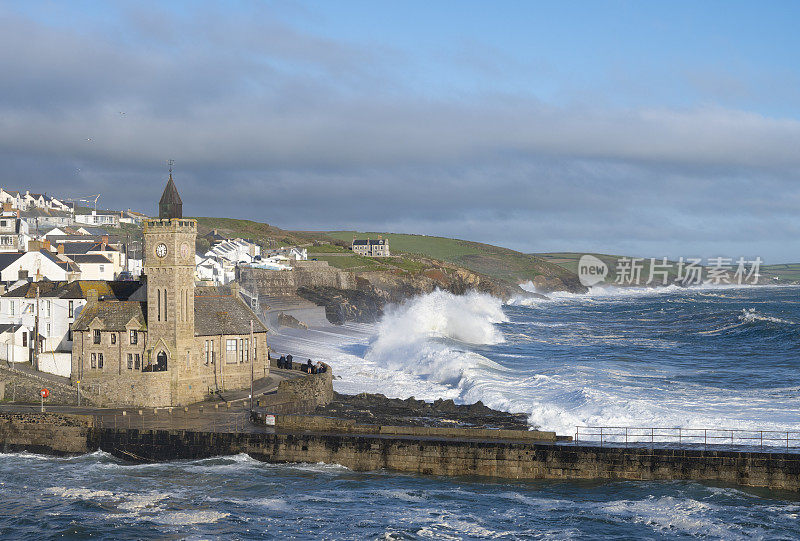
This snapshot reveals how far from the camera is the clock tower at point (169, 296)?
4519 centimetres

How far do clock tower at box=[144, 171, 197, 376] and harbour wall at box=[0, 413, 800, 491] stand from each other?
19.2 feet

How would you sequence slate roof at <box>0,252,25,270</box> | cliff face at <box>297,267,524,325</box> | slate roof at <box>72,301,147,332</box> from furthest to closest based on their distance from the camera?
cliff face at <box>297,267,524,325</box> → slate roof at <box>0,252,25,270</box> → slate roof at <box>72,301,147,332</box>

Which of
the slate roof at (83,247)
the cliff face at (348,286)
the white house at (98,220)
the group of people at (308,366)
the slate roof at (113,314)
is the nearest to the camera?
the slate roof at (113,314)

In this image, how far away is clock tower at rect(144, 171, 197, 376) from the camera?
45188mm

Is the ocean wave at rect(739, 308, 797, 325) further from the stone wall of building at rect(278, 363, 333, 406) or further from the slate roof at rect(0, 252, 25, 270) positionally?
the slate roof at rect(0, 252, 25, 270)

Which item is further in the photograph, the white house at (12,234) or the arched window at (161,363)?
the white house at (12,234)

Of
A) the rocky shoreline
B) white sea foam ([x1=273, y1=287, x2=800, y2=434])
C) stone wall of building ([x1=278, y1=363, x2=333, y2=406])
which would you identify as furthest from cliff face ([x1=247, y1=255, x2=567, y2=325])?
stone wall of building ([x1=278, y1=363, x2=333, y2=406])

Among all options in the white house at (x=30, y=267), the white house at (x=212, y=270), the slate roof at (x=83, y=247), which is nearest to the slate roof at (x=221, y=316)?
the white house at (x=30, y=267)

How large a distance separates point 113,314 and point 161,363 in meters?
4.37

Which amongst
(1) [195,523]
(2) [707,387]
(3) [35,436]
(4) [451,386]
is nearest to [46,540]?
(1) [195,523]

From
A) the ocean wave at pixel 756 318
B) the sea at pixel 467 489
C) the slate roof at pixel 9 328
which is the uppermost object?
the slate roof at pixel 9 328

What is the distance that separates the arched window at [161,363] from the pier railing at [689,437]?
71.4 feet

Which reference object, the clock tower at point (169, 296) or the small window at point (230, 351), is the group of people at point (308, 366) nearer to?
the small window at point (230, 351)

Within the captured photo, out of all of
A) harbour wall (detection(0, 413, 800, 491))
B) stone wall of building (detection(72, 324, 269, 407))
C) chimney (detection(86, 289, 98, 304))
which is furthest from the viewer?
chimney (detection(86, 289, 98, 304))
